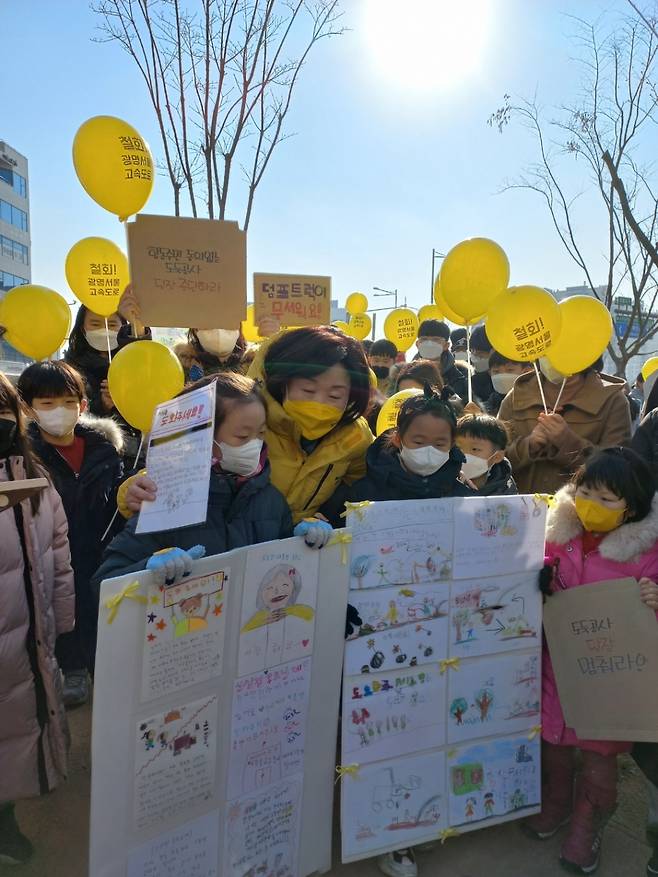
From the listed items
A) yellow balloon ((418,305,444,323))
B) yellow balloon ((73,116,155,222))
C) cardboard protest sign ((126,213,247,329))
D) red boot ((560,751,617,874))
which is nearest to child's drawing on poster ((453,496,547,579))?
red boot ((560,751,617,874))

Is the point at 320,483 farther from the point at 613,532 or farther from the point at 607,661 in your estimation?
the point at 607,661

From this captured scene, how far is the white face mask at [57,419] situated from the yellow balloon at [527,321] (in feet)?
8.09

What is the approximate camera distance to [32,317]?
12.1ft

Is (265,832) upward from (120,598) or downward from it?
downward

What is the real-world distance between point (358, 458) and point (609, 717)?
1.39 metres

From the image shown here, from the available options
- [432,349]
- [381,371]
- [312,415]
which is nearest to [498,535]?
[312,415]

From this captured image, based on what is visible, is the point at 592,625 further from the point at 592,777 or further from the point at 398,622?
the point at 398,622

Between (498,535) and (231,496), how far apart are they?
109 centimetres

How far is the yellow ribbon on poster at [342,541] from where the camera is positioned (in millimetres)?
2072

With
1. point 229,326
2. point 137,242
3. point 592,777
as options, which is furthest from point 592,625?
point 137,242

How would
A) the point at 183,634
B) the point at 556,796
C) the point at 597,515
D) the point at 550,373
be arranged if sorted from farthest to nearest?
1. the point at 550,373
2. the point at 556,796
3. the point at 597,515
4. the point at 183,634

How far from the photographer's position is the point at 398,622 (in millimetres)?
2252

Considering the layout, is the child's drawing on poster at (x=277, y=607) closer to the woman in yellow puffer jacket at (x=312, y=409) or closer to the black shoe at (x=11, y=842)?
the woman in yellow puffer jacket at (x=312, y=409)

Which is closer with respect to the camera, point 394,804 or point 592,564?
point 394,804
